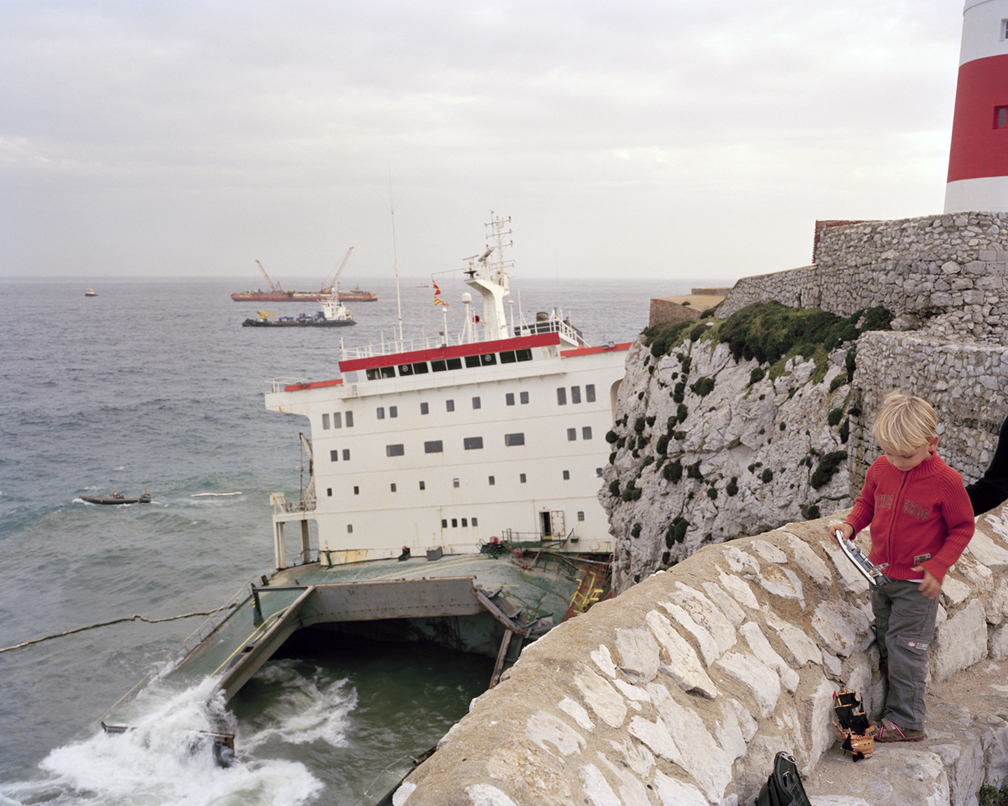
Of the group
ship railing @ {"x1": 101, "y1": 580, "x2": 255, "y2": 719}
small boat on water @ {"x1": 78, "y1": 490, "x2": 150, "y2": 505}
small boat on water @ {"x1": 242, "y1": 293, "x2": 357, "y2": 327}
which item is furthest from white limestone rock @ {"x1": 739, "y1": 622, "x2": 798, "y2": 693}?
small boat on water @ {"x1": 242, "y1": 293, "x2": 357, "y2": 327}

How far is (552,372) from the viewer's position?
2817 cm

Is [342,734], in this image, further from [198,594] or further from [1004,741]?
[1004,741]

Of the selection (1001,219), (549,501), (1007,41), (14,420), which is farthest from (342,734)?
(14,420)

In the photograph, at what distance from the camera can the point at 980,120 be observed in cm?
1357

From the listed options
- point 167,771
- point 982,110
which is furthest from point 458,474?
point 982,110

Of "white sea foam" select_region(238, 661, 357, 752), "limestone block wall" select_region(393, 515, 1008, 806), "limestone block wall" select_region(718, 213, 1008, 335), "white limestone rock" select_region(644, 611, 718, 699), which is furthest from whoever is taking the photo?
"white sea foam" select_region(238, 661, 357, 752)

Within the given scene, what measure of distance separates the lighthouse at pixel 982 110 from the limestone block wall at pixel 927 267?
283 centimetres

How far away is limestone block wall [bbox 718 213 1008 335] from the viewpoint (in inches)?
408

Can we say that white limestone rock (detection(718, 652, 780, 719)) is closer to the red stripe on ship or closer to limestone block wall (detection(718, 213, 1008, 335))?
limestone block wall (detection(718, 213, 1008, 335))

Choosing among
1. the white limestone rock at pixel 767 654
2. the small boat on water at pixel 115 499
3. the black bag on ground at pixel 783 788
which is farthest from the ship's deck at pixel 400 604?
the small boat on water at pixel 115 499

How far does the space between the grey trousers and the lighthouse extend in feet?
40.8

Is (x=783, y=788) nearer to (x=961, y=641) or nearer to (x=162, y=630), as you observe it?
(x=961, y=641)

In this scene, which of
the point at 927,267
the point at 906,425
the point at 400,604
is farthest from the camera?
the point at 400,604

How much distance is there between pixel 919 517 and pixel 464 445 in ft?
82.1
